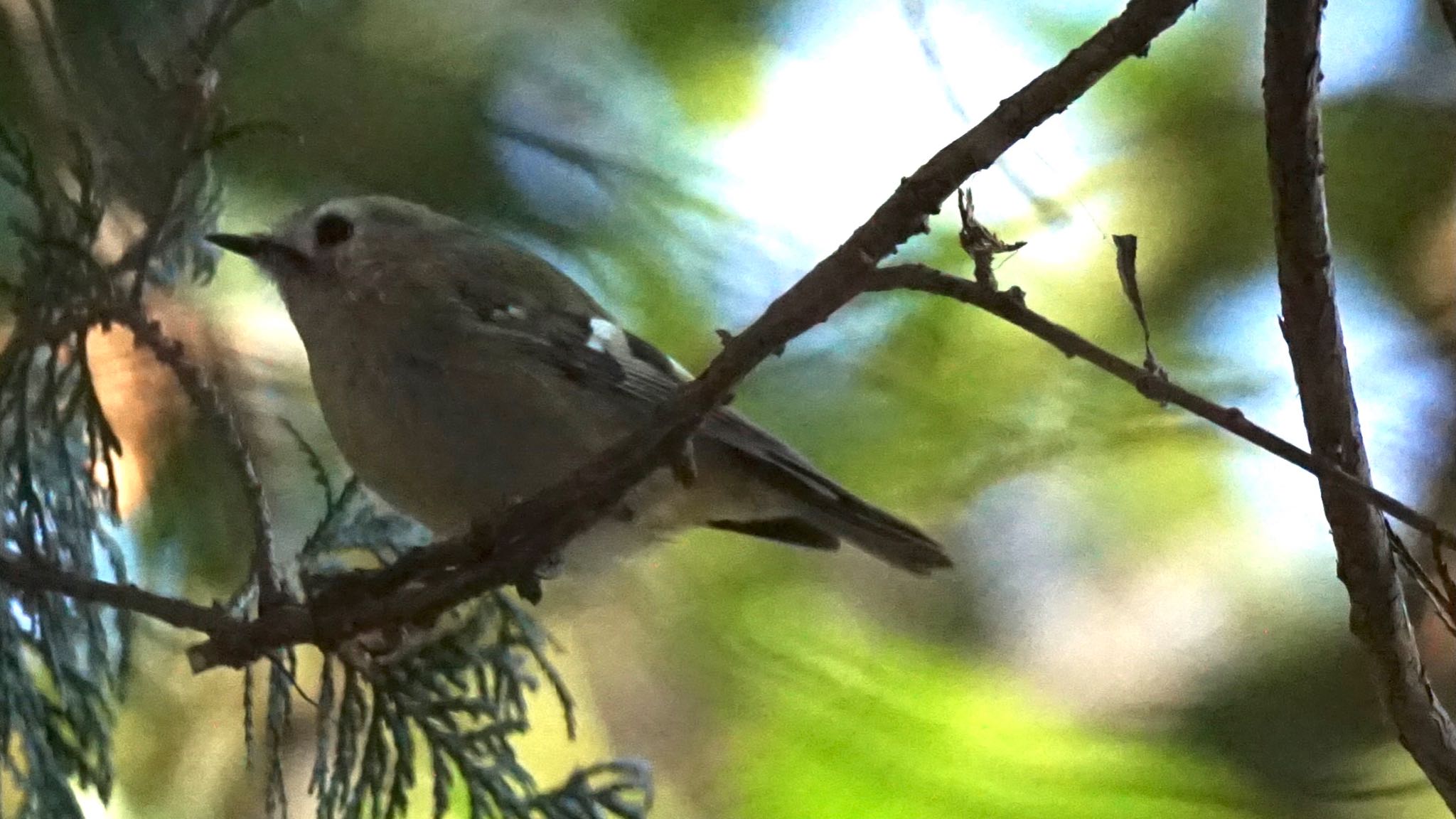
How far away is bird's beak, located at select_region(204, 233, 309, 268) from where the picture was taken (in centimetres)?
94

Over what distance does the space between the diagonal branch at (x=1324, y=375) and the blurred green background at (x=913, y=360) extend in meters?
0.45

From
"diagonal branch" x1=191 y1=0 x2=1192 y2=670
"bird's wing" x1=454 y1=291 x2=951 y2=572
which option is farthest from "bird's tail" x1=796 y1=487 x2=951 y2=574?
"diagonal branch" x1=191 y1=0 x2=1192 y2=670

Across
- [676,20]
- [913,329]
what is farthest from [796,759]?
[676,20]

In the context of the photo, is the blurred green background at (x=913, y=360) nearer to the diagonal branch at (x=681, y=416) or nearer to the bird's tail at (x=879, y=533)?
the bird's tail at (x=879, y=533)

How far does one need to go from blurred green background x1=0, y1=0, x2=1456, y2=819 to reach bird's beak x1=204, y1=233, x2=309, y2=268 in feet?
0.24

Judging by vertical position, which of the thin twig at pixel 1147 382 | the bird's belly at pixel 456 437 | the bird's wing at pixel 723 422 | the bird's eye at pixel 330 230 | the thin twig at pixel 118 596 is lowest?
the thin twig at pixel 118 596

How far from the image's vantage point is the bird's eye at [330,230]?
103 centimetres

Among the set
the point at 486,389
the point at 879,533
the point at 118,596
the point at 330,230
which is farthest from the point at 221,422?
the point at 879,533

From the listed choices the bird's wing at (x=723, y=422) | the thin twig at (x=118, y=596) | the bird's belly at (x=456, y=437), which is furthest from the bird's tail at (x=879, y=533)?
the thin twig at (x=118, y=596)

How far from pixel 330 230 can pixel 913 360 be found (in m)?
0.54

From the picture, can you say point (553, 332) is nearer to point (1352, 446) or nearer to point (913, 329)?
point (913, 329)

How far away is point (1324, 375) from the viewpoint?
0.60m

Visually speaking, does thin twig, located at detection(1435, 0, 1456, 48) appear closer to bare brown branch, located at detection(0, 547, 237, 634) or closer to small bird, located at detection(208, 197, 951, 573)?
small bird, located at detection(208, 197, 951, 573)

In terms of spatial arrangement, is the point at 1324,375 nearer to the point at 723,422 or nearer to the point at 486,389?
the point at 723,422
